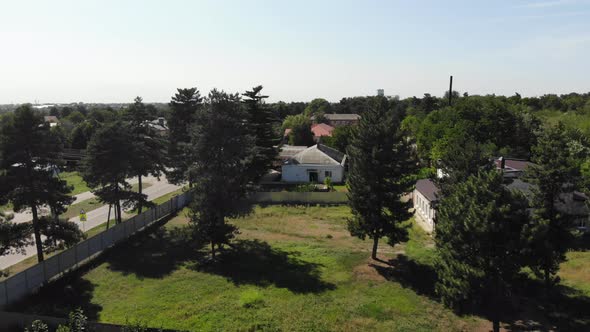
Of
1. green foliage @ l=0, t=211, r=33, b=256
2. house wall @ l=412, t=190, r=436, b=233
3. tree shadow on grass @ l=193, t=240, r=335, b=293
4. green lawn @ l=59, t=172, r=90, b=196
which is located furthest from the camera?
green lawn @ l=59, t=172, r=90, b=196

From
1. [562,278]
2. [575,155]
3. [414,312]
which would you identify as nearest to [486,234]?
[414,312]

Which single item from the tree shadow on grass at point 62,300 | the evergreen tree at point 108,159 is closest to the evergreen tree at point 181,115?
the evergreen tree at point 108,159

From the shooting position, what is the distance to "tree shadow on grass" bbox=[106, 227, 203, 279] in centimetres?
2581

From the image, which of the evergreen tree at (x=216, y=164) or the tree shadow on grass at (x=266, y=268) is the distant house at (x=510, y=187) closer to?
the tree shadow on grass at (x=266, y=268)

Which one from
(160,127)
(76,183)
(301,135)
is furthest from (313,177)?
(160,127)

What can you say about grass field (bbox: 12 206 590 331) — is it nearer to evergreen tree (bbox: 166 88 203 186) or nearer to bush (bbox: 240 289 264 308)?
bush (bbox: 240 289 264 308)

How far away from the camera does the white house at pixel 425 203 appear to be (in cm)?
3422

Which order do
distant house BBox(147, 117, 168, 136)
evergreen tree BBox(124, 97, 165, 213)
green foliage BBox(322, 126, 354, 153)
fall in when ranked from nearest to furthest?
evergreen tree BBox(124, 97, 165, 213), distant house BBox(147, 117, 168, 136), green foliage BBox(322, 126, 354, 153)

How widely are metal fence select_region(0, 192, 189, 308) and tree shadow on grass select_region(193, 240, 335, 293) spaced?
276 inches

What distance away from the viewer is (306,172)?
172 ft

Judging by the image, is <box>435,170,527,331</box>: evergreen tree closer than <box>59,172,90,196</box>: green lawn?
Yes

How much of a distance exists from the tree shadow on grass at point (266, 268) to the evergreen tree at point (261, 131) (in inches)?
663

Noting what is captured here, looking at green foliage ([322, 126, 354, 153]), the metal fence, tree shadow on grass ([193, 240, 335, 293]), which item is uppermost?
green foliage ([322, 126, 354, 153])

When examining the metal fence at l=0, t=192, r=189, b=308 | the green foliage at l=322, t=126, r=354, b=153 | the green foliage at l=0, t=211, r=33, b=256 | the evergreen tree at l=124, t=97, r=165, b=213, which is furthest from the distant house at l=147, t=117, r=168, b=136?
Answer: the green foliage at l=0, t=211, r=33, b=256
